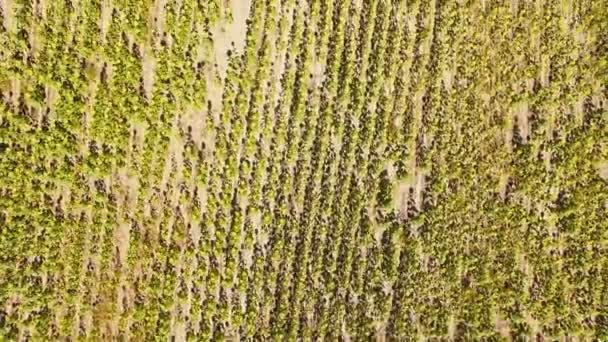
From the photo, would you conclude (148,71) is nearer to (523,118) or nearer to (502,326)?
(523,118)

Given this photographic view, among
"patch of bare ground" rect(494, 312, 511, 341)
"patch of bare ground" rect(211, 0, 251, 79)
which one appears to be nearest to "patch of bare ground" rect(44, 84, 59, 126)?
"patch of bare ground" rect(211, 0, 251, 79)

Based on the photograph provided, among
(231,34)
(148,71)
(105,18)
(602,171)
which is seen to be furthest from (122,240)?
(602,171)

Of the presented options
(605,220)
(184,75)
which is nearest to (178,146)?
(184,75)

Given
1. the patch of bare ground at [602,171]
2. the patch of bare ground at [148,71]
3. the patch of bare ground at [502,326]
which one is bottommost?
the patch of bare ground at [502,326]

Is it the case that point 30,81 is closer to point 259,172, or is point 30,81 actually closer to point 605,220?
point 259,172

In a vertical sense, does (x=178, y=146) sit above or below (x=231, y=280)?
above

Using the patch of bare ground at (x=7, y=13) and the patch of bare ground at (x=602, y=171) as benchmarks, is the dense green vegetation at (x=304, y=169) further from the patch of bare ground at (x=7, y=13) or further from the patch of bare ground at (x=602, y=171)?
the patch of bare ground at (x=602, y=171)

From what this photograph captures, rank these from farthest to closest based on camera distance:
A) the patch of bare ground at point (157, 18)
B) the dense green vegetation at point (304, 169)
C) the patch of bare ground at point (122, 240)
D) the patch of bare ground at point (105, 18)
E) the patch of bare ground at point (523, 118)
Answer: the patch of bare ground at point (523, 118) → the patch of bare ground at point (157, 18) → the patch of bare ground at point (105, 18) → the patch of bare ground at point (122, 240) → the dense green vegetation at point (304, 169)

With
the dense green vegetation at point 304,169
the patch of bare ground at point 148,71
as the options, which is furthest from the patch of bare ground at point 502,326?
the patch of bare ground at point 148,71
